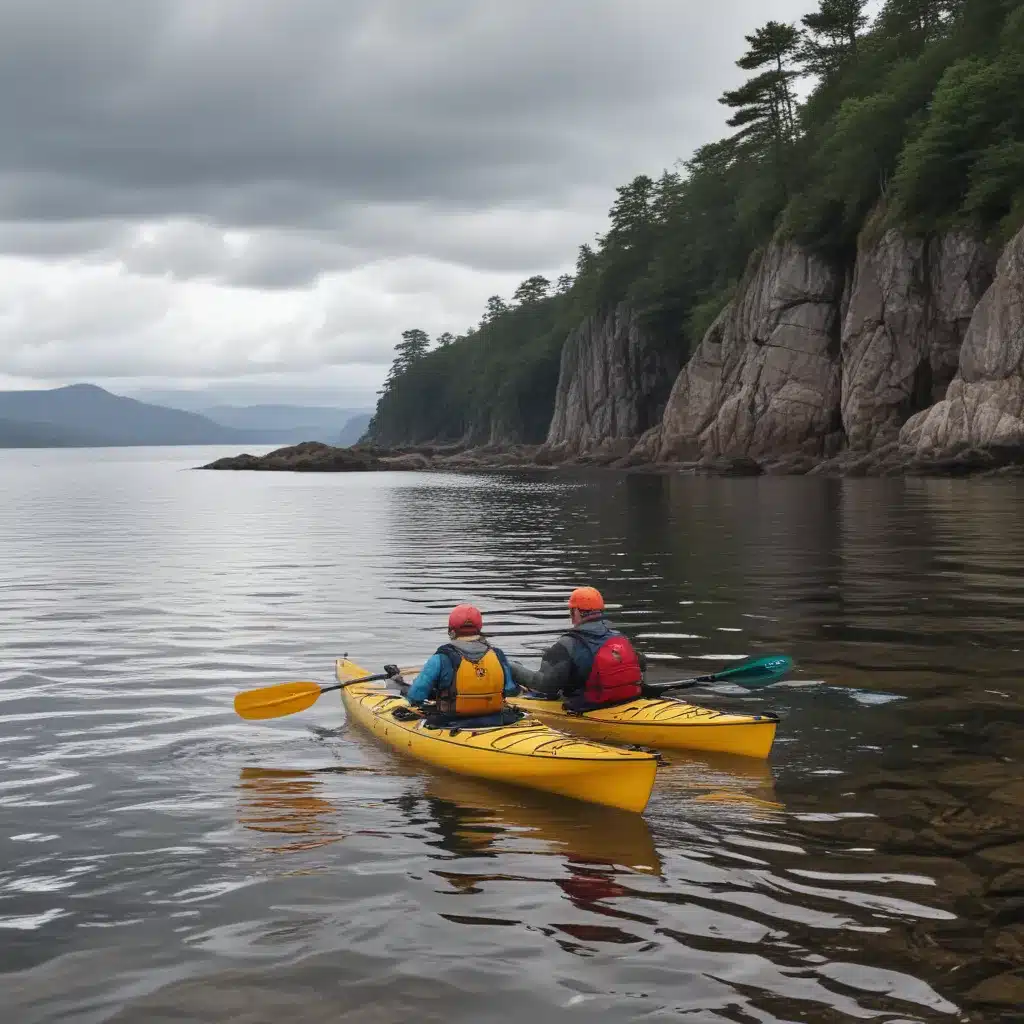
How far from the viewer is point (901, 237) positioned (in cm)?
5997

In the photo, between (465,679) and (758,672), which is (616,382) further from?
(465,679)

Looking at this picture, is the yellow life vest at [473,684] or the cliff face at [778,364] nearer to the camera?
the yellow life vest at [473,684]

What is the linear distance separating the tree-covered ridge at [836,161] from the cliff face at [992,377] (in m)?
4.39

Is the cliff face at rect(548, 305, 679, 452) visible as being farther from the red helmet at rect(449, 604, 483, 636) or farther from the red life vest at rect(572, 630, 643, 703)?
the red helmet at rect(449, 604, 483, 636)

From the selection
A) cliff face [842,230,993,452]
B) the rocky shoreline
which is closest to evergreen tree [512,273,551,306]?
the rocky shoreline

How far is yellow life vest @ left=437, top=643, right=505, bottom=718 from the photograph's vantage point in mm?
10141

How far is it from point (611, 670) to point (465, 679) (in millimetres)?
1644

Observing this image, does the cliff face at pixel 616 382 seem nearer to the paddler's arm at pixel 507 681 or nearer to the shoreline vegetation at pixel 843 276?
the shoreline vegetation at pixel 843 276

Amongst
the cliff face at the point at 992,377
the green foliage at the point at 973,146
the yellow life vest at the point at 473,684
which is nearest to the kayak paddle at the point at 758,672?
the yellow life vest at the point at 473,684

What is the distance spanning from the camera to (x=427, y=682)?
10.3 m

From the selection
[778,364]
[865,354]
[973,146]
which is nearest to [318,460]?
[778,364]

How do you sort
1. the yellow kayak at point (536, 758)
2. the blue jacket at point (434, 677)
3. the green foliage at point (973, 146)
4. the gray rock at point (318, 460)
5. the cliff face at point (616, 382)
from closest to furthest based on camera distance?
the yellow kayak at point (536, 758), the blue jacket at point (434, 677), the green foliage at point (973, 146), the cliff face at point (616, 382), the gray rock at point (318, 460)

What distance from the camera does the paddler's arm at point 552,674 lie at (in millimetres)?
11117

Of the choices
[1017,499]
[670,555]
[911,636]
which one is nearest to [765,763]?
[911,636]
